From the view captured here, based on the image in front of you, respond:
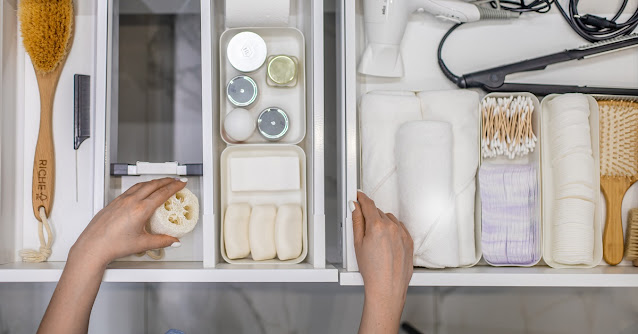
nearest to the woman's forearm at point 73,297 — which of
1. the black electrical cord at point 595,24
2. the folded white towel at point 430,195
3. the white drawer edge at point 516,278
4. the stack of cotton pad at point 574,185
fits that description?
the white drawer edge at point 516,278

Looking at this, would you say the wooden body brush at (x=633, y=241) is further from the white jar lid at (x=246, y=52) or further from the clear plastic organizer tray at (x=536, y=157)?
the white jar lid at (x=246, y=52)

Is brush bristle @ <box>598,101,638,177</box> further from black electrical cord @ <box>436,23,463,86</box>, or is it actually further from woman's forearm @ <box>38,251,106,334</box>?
woman's forearm @ <box>38,251,106,334</box>

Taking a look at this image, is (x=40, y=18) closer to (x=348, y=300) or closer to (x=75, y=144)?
(x=75, y=144)

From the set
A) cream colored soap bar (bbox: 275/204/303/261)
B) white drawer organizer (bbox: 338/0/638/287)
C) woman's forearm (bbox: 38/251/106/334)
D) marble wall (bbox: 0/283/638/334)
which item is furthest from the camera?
marble wall (bbox: 0/283/638/334)

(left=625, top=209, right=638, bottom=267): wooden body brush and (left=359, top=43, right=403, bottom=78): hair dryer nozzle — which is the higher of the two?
(left=359, top=43, right=403, bottom=78): hair dryer nozzle

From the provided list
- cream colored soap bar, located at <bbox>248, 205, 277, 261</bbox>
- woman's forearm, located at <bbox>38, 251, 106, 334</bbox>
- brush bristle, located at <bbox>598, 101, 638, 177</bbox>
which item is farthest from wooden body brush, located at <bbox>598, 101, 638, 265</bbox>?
woman's forearm, located at <bbox>38, 251, 106, 334</bbox>

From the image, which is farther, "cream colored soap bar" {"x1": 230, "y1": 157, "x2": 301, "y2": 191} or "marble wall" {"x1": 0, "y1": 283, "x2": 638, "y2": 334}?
"marble wall" {"x1": 0, "y1": 283, "x2": 638, "y2": 334}

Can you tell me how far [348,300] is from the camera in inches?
43.0

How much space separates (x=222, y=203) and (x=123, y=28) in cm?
49

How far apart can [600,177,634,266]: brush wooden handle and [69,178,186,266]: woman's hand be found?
87 cm

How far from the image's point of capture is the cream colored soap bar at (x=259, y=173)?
88 cm

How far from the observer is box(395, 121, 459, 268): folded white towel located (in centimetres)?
80

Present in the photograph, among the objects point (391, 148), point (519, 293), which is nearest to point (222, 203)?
point (391, 148)

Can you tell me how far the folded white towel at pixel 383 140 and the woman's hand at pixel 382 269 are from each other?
0.26ft
